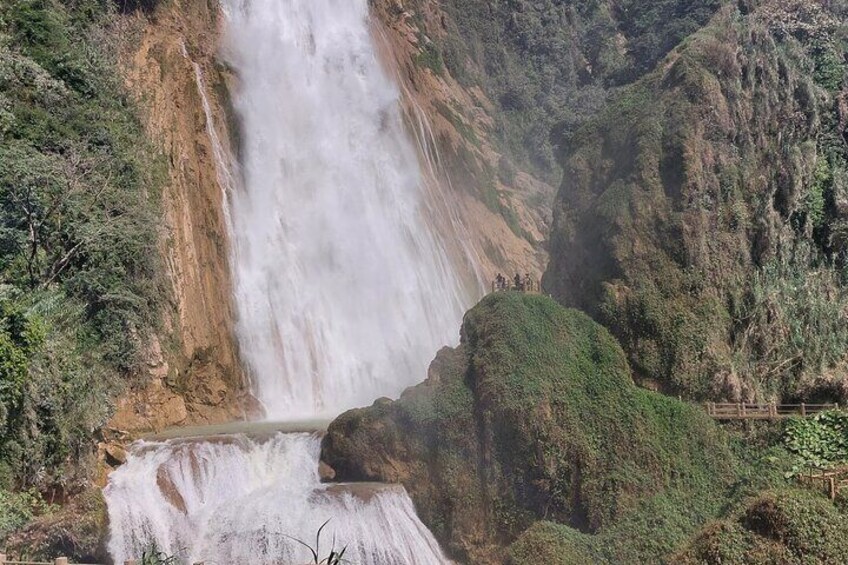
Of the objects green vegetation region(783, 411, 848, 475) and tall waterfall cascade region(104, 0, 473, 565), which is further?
green vegetation region(783, 411, 848, 475)

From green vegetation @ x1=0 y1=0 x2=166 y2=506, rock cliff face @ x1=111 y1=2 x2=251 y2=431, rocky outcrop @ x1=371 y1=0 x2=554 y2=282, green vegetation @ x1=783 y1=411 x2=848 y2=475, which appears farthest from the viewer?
rocky outcrop @ x1=371 y1=0 x2=554 y2=282

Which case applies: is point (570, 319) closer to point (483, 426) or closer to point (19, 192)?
point (483, 426)

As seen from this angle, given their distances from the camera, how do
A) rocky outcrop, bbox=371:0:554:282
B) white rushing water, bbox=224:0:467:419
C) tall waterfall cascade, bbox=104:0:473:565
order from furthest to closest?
1. rocky outcrop, bbox=371:0:554:282
2. white rushing water, bbox=224:0:467:419
3. tall waterfall cascade, bbox=104:0:473:565

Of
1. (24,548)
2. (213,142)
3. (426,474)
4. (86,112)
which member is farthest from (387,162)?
(24,548)

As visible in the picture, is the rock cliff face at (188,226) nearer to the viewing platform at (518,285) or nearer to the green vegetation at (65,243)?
the green vegetation at (65,243)

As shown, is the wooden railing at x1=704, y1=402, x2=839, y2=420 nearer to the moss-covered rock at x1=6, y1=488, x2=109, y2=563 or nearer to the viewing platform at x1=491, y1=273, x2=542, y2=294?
the viewing platform at x1=491, y1=273, x2=542, y2=294

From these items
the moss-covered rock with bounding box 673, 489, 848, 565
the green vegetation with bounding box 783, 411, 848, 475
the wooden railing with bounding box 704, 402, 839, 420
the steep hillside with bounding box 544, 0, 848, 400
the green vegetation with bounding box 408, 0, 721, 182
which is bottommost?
the moss-covered rock with bounding box 673, 489, 848, 565

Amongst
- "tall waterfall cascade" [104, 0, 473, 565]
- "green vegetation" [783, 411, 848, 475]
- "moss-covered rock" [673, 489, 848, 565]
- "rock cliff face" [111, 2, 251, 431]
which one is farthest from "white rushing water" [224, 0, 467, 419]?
"moss-covered rock" [673, 489, 848, 565]

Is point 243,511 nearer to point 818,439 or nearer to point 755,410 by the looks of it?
point 755,410

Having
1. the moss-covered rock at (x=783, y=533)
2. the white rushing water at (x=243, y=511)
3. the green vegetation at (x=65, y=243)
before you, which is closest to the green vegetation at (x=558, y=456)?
the white rushing water at (x=243, y=511)
